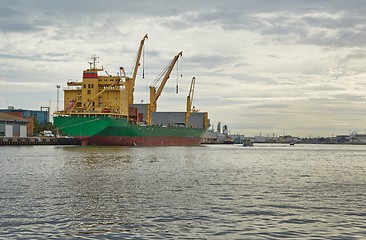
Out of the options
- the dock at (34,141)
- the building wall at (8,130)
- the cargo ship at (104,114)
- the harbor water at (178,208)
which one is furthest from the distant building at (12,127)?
the harbor water at (178,208)

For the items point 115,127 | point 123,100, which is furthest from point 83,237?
point 123,100

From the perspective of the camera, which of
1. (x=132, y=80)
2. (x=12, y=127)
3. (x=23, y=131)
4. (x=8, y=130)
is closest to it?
(x=132, y=80)

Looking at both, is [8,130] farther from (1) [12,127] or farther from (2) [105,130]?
Answer: (2) [105,130]

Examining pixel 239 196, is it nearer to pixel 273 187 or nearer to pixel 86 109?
pixel 273 187

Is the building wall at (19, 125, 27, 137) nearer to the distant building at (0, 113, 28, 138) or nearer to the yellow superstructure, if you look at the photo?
the distant building at (0, 113, 28, 138)

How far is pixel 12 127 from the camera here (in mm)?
101062

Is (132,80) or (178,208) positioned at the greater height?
(132,80)

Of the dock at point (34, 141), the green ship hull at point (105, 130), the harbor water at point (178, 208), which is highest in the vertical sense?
the green ship hull at point (105, 130)

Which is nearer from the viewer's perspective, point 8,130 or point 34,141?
point 34,141

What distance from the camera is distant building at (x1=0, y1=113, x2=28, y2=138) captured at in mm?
98938

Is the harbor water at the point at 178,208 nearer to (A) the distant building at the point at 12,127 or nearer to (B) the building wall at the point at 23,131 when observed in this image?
(A) the distant building at the point at 12,127

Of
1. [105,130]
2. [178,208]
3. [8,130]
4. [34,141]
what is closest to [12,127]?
[8,130]

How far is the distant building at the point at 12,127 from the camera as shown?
9894cm

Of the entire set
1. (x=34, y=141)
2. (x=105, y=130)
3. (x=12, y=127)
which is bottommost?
(x=34, y=141)
